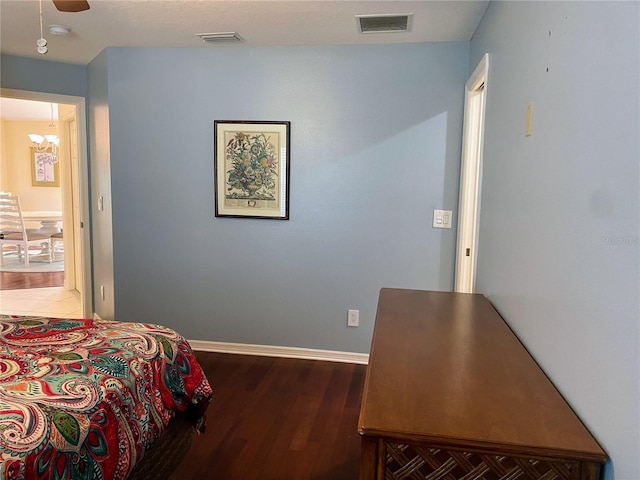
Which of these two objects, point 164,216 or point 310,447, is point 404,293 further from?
point 164,216

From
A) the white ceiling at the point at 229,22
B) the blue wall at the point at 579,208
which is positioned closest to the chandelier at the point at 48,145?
the white ceiling at the point at 229,22

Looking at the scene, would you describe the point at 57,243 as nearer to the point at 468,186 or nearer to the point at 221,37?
the point at 221,37

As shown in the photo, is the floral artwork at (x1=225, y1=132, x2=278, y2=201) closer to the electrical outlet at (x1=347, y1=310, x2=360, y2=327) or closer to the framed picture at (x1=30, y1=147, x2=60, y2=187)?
the electrical outlet at (x1=347, y1=310, x2=360, y2=327)

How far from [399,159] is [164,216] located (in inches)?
70.7

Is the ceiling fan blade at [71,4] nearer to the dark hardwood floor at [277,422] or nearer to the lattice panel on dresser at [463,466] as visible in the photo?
the dark hardwood floor at [277,422]

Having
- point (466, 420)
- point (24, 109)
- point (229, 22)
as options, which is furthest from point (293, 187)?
point (24, 109)

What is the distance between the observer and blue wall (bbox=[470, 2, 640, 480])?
950mm

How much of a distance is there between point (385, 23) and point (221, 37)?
3.59 feet

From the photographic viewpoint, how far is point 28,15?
2902 millimetres

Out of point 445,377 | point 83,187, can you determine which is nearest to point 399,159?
point 445,377

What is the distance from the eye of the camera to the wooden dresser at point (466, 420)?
3.36 ft

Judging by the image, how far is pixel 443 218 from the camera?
3322mm

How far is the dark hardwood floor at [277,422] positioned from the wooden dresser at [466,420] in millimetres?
1065

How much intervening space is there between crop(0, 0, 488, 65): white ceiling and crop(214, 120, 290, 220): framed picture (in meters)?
0.60
